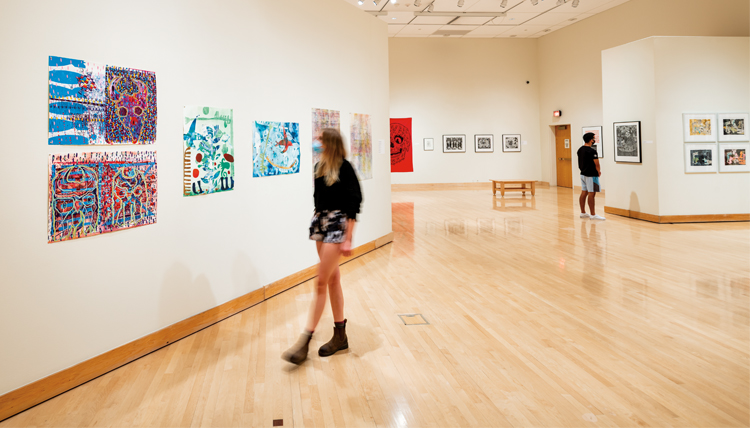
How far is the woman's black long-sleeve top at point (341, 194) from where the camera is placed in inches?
159

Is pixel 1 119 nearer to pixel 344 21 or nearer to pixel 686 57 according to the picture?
pixel 344 21

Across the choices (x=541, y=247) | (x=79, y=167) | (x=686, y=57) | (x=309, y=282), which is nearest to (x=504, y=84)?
(x=686, y=57)

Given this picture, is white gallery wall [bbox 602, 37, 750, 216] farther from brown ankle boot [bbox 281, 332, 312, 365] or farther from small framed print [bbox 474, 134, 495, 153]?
small framed print [bbox 474, 134, 495, 153]

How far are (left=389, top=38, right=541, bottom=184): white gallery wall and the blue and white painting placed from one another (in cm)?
1797

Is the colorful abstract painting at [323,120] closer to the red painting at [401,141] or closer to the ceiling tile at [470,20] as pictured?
the ceiling tile at [470,20]

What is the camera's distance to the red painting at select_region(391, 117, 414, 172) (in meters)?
21.6

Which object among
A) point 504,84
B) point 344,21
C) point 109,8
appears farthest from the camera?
point 504,84

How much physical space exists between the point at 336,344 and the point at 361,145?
15.6ft

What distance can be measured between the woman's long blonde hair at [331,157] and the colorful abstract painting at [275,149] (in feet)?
6.78

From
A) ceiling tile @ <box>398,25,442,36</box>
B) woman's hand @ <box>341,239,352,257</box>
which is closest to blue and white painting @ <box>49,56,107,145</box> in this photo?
woman's hand @ <box>341,239,352,257</box>

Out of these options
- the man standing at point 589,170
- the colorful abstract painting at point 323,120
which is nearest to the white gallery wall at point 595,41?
the man standing at point 589,170

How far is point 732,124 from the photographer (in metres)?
11.2

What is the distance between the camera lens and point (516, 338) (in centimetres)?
459

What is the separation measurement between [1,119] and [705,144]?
491 inches
